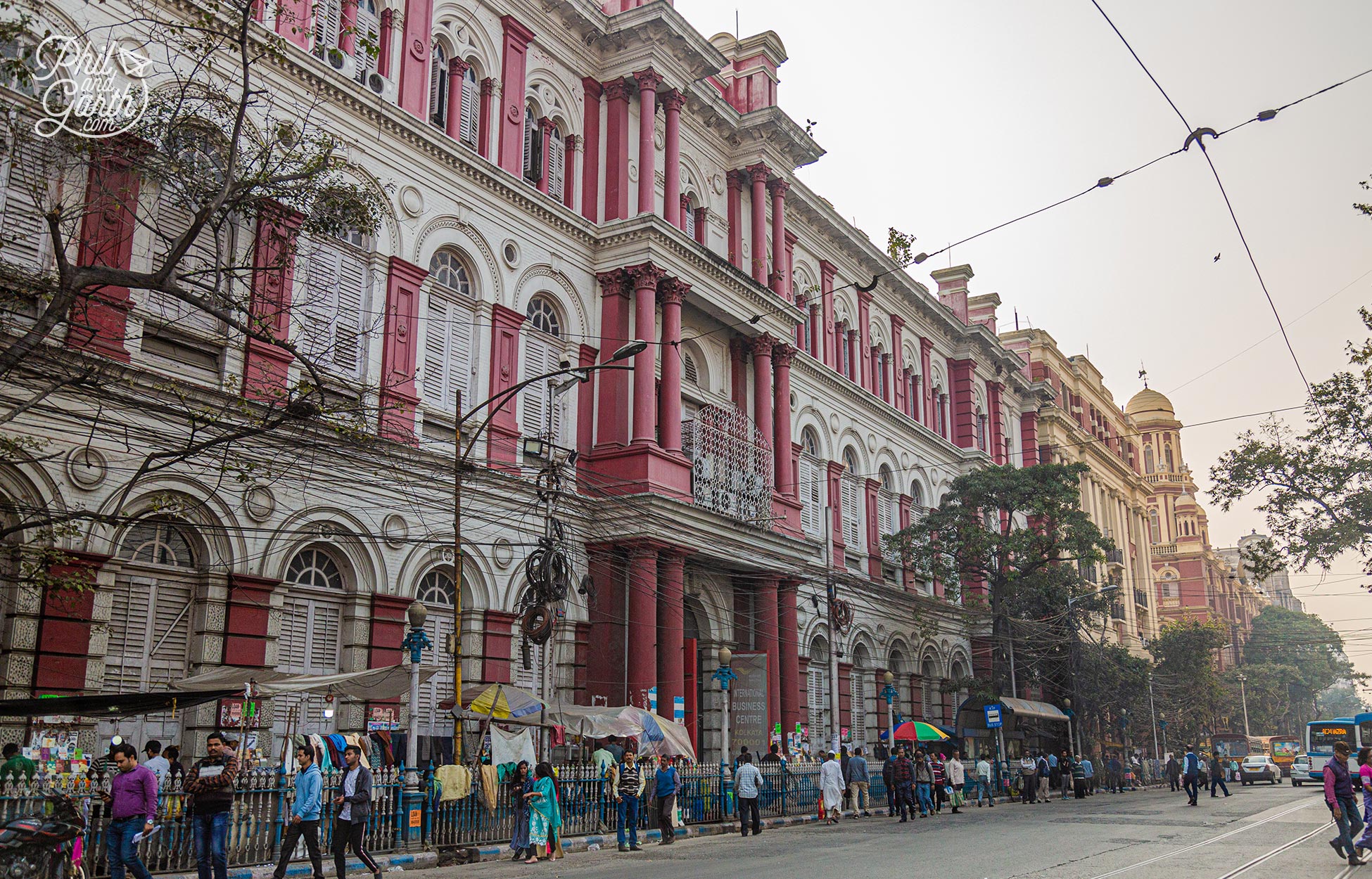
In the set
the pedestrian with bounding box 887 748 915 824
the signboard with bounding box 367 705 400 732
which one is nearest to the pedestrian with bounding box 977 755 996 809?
the pedestrian with bounding box 887 748 915 824

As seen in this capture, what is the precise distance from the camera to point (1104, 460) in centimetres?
6581

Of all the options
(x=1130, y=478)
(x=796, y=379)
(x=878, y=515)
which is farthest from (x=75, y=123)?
(x=1130, y=478)

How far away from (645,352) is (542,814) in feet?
36.8

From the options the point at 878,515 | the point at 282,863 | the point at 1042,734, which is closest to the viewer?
the point at 282,863

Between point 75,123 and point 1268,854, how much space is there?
62.3 feet

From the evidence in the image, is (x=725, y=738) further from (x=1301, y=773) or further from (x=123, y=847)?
(x=1301, y=773)

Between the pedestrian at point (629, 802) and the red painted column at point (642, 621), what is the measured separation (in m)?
4.21

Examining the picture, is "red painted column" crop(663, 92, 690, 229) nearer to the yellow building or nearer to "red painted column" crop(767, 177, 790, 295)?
"red painted column" crop(767, 177, 790, 295)

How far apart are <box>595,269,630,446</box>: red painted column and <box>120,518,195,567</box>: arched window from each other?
986 cm

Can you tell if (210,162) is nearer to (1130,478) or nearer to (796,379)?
(796,379)

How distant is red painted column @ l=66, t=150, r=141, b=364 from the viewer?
15.5 m

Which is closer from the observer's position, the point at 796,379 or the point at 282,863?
the point at 282,863

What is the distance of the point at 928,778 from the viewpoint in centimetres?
2755

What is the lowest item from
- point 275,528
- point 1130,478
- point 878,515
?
point 275,528
